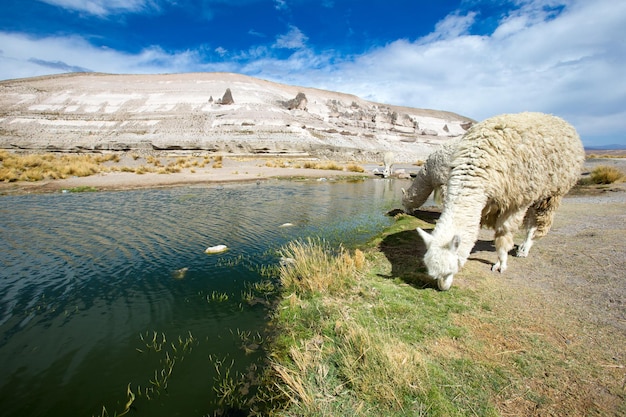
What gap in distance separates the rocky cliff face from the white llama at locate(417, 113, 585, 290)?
38160 millimetres

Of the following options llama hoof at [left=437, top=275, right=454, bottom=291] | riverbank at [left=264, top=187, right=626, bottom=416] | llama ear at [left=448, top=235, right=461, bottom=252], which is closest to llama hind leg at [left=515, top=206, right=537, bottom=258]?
riverbank at [left=264, top=187, right=626, bottom=416]

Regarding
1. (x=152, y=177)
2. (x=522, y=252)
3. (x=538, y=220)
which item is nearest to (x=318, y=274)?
(x=522, y=252)

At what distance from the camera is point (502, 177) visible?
5.29 metres

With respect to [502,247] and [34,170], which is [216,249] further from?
[34,170]

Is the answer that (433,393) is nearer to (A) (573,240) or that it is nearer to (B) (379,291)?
(B) (379,291)

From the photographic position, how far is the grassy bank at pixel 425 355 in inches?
110

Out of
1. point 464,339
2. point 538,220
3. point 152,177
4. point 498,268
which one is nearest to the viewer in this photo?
point 464,339

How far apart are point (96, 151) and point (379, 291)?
49.5 meters

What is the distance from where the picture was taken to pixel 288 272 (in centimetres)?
632

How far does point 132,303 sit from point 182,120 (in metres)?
49.3

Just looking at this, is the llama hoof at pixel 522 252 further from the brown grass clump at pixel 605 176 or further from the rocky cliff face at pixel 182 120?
the rocky cliff face at pixel 182 120

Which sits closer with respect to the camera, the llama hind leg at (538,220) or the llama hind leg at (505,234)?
the llama hind leg at (505,234)

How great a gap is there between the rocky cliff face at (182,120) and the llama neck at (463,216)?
38.6 meters

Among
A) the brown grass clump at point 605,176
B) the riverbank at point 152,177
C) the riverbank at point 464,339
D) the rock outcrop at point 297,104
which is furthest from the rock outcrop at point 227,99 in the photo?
the riverbank at point 464,339
